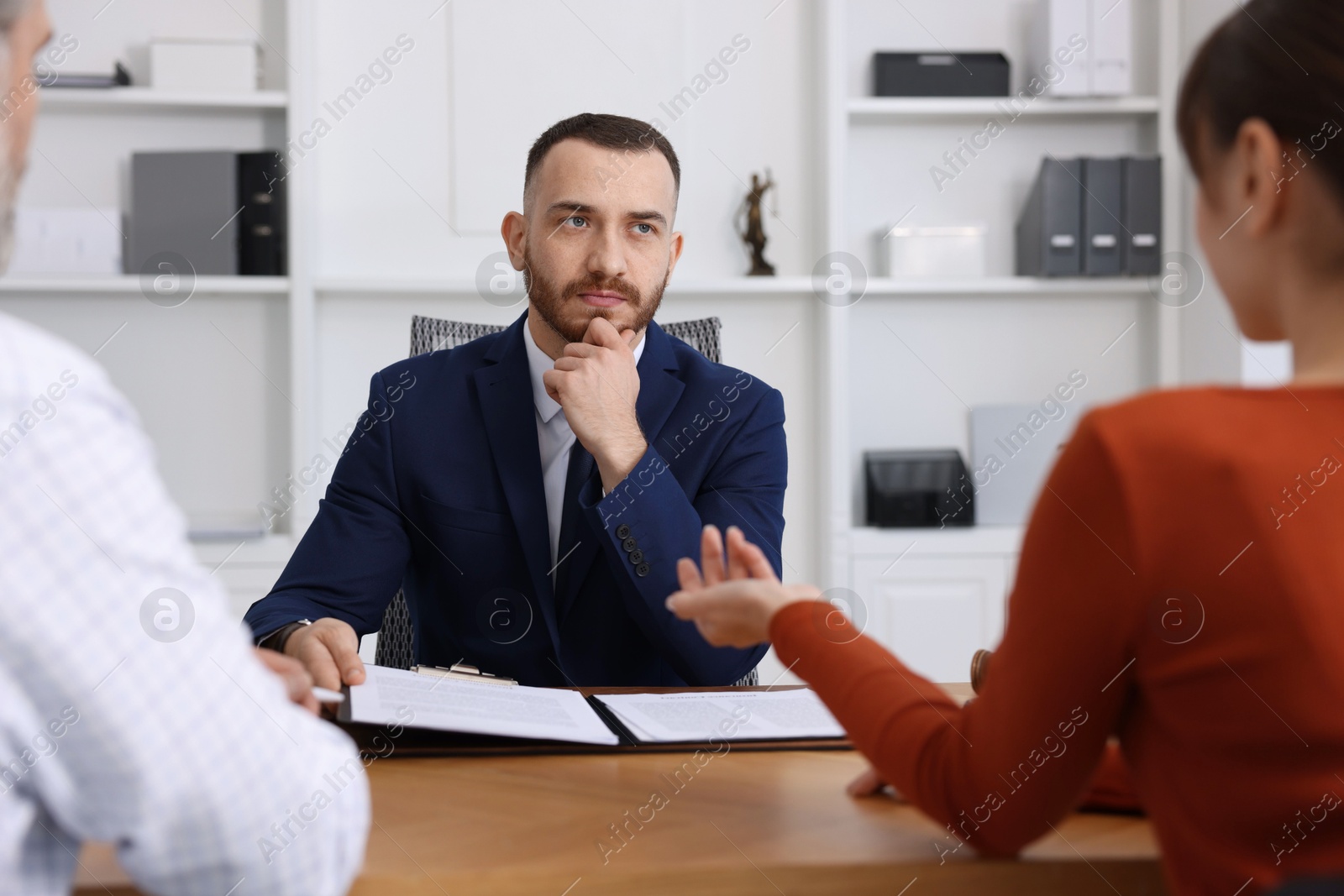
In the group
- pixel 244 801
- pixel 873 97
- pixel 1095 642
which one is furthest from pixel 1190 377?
pixel 244 801

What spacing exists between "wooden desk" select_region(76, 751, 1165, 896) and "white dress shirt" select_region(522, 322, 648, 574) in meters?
0.72

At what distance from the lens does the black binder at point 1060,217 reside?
3.00 m

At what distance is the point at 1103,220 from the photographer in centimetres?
304

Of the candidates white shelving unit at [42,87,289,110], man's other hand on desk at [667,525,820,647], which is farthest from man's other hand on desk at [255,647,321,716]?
white shelving unit at [42,87,289,110]

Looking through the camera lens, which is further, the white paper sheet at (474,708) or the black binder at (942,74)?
the black binder at (942,74)

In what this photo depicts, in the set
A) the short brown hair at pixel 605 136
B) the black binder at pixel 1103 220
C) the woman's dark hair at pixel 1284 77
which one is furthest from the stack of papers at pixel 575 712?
the black binder at pixel 1103 220

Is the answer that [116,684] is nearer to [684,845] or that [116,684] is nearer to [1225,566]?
[684,845]

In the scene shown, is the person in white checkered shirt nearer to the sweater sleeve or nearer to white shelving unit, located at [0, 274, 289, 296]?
the sweater sleeve

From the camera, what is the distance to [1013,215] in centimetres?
328

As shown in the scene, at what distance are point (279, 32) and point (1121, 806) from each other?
297 centimetres

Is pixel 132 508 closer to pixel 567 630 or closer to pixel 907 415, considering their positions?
pixel 567 630

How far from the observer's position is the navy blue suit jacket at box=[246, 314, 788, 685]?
152 cm

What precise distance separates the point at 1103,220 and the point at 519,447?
206 centimetres

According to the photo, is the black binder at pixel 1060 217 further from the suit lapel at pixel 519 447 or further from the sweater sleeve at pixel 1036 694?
the sweater sleeve at pixel 1036 694
